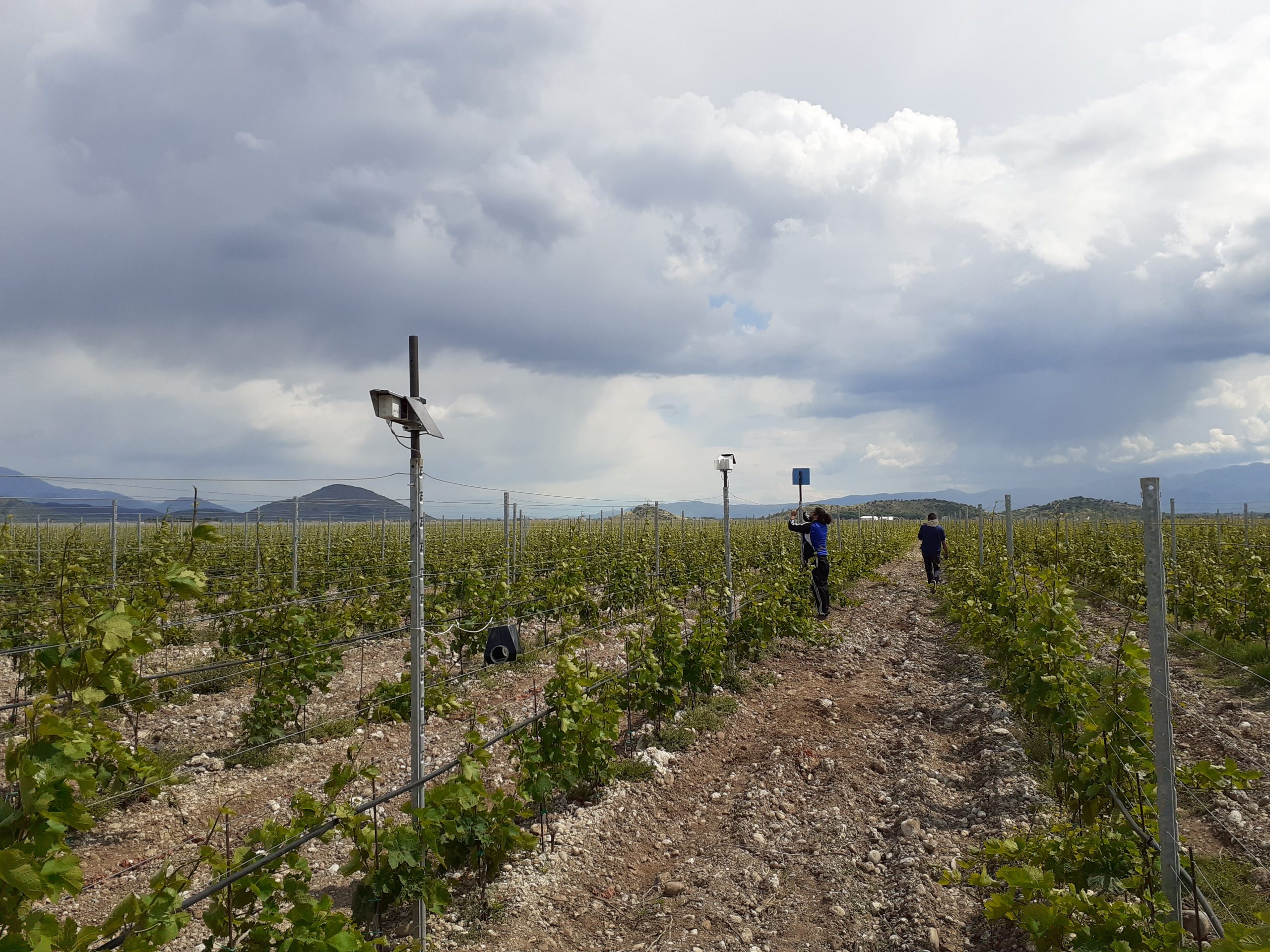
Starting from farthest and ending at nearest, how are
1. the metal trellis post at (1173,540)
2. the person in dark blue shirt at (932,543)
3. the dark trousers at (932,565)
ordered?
the dark trousers at (932,565), the person in dark blue shirt at (932,543), the metal trellis post at (1173,540)

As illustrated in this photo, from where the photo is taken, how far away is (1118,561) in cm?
1391

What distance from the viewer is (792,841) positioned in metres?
4.66

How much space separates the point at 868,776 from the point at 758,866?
1.71 metres

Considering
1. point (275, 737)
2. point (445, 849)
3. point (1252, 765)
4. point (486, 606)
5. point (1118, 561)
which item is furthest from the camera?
point (1118, 561)

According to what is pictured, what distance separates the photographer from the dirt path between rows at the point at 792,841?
12.3 ft

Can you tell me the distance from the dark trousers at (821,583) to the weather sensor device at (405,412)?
945 cm

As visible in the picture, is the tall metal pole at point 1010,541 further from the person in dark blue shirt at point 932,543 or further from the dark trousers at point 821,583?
the person in dark blue shirt at point 932,543

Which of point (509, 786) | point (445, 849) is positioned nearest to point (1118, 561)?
point (509, 786)

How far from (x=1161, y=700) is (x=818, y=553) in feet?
29.8

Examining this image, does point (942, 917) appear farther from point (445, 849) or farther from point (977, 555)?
point (977, 555)

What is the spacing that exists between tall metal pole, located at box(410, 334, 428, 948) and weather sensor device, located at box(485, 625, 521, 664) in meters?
1.04

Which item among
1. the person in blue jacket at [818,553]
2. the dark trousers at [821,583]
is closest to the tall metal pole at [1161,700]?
the person in blue jacket at [818,553]

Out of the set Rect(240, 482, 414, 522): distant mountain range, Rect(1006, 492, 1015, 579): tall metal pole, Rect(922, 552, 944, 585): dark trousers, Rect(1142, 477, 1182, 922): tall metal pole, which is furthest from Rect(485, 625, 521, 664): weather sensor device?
Rect(922, 552, 944, 585): dark trousers

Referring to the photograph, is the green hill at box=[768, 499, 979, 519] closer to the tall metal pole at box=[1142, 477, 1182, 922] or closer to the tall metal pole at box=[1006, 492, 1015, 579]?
the tall metal pole at box=[1006, 492, 1015, 579]
